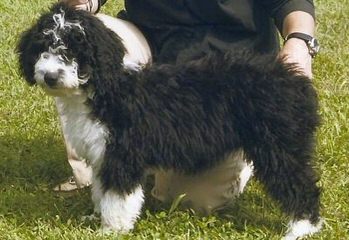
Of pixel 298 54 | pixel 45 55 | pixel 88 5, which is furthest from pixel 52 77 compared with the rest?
pixel 298 54

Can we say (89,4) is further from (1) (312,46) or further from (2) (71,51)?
(1) (312,46)

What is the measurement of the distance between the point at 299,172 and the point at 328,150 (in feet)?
3.63

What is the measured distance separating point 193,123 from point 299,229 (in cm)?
67

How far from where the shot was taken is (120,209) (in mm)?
3814

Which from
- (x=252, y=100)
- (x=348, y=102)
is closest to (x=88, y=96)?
(x=252, y=100)

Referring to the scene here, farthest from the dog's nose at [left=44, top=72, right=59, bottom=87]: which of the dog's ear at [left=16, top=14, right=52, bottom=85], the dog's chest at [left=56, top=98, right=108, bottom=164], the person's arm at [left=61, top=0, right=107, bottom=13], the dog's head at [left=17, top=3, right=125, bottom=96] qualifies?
→ the person's arm at [left=61, top=0, right=107, bottom=13]

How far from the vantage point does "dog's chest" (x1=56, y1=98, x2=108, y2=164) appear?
3.77 metres

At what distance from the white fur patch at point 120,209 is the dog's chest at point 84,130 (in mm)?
186

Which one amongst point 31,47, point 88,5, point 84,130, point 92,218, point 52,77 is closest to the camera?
point 52,77

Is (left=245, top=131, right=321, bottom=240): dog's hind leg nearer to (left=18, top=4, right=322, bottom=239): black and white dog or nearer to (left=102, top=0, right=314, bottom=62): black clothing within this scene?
(left=18, top=4, right=322, bottom=239): black and white dog

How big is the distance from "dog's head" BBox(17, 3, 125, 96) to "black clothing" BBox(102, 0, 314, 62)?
2.65ft

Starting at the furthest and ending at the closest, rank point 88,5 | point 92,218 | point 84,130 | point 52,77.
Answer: point 88,5 → point 92,218 → point 84,130 → point 52,77

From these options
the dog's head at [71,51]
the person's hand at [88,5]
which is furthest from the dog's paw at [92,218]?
the person's hand at [88,5]

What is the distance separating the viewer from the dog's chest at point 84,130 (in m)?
3.77
